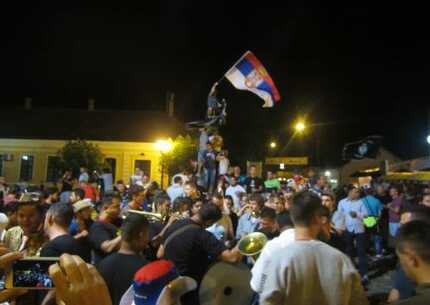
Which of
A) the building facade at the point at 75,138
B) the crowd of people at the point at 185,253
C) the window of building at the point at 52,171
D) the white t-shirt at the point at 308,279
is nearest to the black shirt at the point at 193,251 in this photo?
the crowd of people at the point at 185,253

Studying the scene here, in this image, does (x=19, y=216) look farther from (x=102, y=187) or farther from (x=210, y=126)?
(x=102, y=187)

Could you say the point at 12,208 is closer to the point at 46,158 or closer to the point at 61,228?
the point at 61,228

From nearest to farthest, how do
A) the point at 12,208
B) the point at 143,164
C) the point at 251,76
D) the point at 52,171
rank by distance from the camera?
1. the point at 12,208
2. the point at 251,76
3. the point at 143,164
4. the point at 52,171

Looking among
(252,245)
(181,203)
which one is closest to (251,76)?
(181,203)

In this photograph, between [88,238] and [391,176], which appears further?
[391,176]

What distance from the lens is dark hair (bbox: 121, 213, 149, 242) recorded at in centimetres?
365

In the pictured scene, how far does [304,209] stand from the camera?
10.8 feet

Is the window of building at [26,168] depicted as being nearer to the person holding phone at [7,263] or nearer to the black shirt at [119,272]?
the black shirt at [119,272]

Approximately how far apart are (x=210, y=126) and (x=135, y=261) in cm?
717

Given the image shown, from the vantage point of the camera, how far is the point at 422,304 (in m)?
2.04

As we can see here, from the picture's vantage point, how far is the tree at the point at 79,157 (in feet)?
119

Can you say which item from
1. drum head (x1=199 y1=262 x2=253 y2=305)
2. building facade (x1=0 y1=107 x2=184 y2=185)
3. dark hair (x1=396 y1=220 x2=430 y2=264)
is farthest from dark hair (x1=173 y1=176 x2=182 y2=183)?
building facade (x1=0 y1=107 x2=184 y2=185)

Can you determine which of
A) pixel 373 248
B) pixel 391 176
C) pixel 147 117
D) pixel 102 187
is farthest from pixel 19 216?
pixel 147 117

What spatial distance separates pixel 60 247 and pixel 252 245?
6.59ft
